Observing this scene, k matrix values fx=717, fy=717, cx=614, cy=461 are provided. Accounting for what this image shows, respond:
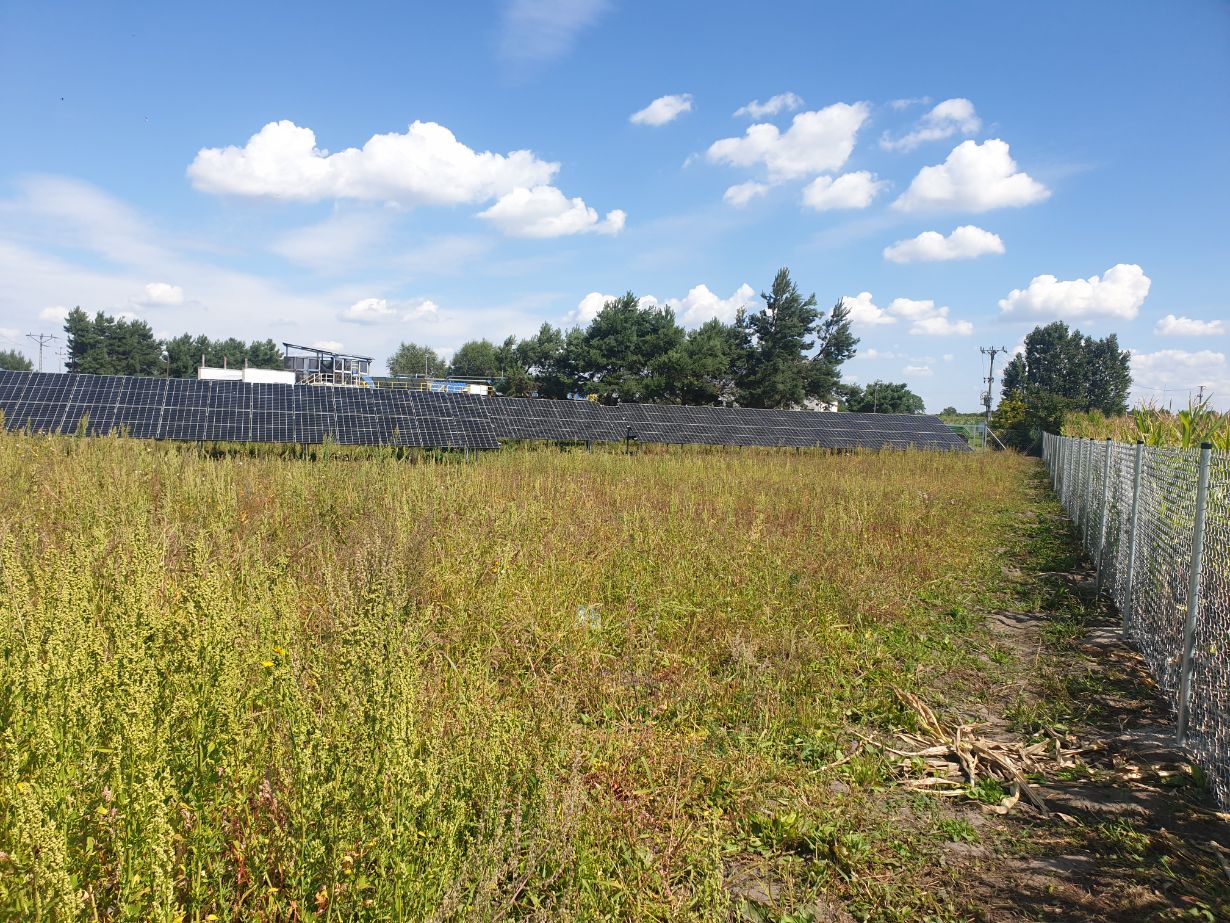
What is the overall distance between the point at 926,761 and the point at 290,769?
3.25 metres

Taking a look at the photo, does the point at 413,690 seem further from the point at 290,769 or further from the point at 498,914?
the point at 498,914

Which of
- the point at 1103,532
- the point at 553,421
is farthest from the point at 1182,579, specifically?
the point at 553,421

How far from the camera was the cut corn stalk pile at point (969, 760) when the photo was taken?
12.2ft

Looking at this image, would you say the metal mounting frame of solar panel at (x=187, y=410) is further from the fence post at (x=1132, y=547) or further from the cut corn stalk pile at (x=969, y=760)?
the fence post at (x=1132, y=547)

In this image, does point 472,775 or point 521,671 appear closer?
point 472,775

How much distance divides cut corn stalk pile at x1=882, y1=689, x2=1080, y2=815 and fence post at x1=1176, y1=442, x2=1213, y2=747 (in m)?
0.68

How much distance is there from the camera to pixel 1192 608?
14.0 ft

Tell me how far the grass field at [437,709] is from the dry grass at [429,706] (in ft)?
0.06

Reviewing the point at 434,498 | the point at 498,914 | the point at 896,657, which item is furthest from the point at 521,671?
the point at 434,498

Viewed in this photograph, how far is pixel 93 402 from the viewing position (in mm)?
14977

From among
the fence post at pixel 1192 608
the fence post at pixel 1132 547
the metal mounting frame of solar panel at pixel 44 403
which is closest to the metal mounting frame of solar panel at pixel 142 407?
the metal mounting frame of solar panel at pixel 44 403

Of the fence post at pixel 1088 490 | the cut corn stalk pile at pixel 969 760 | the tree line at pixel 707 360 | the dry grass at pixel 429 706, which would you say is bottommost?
the cut corn stalk pile at pixel 969 760

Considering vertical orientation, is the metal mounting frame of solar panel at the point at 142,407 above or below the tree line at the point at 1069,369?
below

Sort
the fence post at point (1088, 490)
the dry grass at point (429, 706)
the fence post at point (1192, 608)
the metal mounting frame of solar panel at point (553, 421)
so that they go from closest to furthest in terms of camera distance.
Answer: the dry grass at point (429, 706), the fence post at point (1192, 608), the fence post at point (1088, 490), the metal mounting frame of solar panel at point (553, 421)
